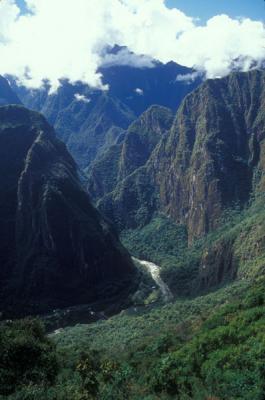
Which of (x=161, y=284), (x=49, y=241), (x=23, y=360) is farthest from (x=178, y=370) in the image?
(x=49, y=241)

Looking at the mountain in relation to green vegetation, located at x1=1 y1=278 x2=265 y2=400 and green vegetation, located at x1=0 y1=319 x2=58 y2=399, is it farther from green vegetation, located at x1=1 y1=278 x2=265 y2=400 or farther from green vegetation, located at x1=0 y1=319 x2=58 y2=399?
green vegetation, located at x1=0 y1=319 x2=58 y2=399

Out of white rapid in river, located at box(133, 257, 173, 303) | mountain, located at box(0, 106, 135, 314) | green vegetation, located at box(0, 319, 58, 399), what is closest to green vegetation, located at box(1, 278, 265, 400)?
green vegetation, located at box(0, 319, 58, 399)

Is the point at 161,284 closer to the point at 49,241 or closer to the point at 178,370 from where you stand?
the point at 49,241

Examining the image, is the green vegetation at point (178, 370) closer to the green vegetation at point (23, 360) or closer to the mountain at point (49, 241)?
the green vegetation at point (23, 360)

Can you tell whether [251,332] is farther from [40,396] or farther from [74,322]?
[74,322]

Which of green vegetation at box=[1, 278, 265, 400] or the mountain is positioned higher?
the mountain

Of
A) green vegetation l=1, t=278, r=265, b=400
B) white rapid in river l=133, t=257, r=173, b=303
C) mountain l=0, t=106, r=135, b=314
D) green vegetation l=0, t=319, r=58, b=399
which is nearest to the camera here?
green vegetation l=1, t=278, r=265, b=400

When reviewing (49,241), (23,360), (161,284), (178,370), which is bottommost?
(161,284)

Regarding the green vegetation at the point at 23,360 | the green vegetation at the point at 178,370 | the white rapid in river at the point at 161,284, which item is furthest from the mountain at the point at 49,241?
the green vegetation at the point at 23,360
